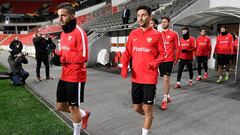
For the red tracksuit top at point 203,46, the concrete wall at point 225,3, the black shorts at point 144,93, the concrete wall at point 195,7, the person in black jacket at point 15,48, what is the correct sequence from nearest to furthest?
the black shorts at point 144,93
the red tracksuit top at point 203,46
the person in black jacket at point 15,48
the concrete wall at point 225,3
the concrete wall at point 195,7

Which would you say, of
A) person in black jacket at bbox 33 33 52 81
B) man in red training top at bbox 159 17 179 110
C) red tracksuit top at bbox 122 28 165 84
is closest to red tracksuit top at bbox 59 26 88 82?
red tracksuit top at bbox 122 28 165 84

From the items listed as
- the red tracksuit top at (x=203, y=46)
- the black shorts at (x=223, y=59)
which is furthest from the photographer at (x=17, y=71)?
the black shorts at (x=223, y=59)

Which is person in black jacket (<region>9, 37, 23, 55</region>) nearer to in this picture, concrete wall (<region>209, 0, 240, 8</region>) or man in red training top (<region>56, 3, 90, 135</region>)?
man in red training top (<region>56, 3, 90, 135</region>)

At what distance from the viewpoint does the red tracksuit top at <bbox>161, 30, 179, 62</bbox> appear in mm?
6008

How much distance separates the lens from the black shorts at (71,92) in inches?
147

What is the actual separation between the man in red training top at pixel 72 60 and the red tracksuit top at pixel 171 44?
2756 mm

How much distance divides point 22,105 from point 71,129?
2318mm

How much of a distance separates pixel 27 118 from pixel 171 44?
3485 millimetres

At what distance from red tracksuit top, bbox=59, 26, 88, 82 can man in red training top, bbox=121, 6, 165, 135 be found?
0.73 meters

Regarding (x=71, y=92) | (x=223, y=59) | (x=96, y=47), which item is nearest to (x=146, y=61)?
(x=71, y=92)

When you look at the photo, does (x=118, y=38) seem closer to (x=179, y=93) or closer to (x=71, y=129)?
(x=179, y=93)

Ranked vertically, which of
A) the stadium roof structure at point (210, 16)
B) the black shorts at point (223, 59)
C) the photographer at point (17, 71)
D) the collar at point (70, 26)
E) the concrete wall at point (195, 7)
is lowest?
the photographer at point (17, 71)

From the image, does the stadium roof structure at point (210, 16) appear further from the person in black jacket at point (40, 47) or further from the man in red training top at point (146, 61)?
the man in red training top at point (146, 61)

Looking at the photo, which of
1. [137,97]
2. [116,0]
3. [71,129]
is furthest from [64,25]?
[116,0]
